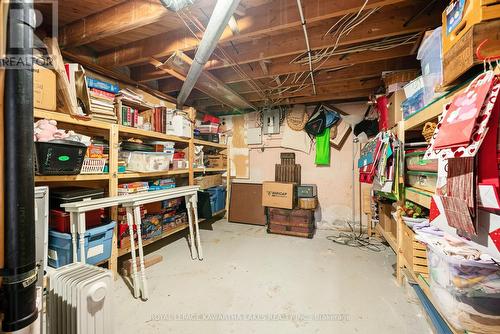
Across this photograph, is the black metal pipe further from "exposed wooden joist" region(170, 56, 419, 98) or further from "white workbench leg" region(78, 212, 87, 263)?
"exposed wooden joist" region(170, 56, 419, 98)

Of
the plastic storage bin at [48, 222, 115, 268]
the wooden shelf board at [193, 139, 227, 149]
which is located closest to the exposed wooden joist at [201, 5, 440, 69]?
the wooden shelf board at [193, 139, 227, 149]

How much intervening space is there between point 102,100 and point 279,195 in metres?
2.59

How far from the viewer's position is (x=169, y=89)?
313cm

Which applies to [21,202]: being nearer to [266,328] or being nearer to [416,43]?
[266,328]

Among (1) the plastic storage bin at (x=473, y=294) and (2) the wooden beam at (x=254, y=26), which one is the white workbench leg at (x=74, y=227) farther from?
(1) the plastic storage bin at (x=473, y=294)

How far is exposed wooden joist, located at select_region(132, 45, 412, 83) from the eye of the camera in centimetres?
208

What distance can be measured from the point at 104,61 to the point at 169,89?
0.91 metres

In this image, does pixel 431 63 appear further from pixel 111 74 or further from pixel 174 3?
pixel 111 74

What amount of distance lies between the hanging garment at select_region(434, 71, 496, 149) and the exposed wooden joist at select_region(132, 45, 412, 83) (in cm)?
155

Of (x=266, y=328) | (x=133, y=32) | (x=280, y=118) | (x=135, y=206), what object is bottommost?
(x=266, y=328)

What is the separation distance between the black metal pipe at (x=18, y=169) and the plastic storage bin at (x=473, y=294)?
1.66 metres

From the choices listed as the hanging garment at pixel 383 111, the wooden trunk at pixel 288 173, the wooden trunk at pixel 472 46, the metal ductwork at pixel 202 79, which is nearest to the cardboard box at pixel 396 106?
the hanging garment at pixel 383 111

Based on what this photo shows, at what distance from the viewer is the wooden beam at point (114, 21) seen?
1505 mm

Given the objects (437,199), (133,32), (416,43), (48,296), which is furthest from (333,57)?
(48,296)
